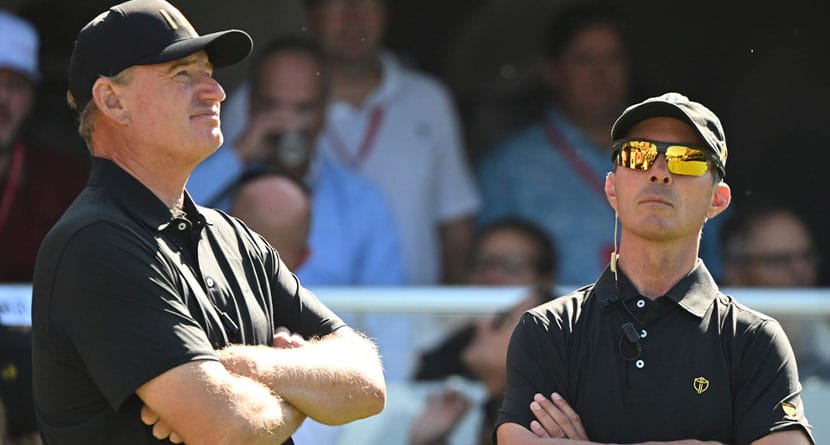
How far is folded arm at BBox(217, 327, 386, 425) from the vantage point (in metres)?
2.68

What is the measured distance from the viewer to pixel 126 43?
2.81 metres

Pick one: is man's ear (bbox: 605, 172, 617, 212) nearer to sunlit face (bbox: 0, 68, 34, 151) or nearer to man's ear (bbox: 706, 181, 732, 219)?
man's ear (bbox: 706, 181, 732, 219)

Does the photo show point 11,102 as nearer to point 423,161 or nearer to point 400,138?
point 400,138

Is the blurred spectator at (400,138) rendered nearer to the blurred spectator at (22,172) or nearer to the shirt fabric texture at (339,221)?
the shirt fabric texture at (339,221)

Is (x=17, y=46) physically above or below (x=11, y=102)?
above

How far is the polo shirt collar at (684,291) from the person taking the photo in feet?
9.60

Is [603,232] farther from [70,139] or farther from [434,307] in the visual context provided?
[70,139]

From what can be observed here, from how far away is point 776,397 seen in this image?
9.23 feet

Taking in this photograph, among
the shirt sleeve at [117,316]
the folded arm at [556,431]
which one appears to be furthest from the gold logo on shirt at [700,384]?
the shirt sleeve at [117,316]

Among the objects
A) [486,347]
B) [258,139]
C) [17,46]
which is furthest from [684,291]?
[17,46]

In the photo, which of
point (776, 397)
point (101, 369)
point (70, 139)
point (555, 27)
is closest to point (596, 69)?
point (555, 27)

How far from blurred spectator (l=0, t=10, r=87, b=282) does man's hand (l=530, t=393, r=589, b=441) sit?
149 inches

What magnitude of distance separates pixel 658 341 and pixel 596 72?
11.5 feet

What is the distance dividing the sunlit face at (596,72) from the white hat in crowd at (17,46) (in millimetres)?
2607
